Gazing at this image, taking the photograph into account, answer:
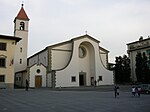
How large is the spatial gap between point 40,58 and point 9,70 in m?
15.2

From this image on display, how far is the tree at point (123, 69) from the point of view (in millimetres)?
52094

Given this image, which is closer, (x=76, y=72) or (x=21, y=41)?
(x=76, y=72)

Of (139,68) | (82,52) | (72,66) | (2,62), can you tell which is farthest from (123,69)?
(2,62)

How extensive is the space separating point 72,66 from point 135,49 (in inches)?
770

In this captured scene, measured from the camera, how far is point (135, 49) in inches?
2137

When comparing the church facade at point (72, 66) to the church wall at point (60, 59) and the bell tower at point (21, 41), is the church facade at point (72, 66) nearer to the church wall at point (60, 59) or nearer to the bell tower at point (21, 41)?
the church wall at point (60, 59)

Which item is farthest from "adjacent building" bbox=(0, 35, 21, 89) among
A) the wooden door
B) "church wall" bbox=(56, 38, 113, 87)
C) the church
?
"church wall" bbox=(56, 38, 113, 87)

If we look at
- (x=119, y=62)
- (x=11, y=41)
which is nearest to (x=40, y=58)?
(x=11, y=41)

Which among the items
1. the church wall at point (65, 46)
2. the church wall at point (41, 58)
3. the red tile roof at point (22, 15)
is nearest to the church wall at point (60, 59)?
the church wall at point (65, 46)

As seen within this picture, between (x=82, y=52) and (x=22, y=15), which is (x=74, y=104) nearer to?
(x=82, y=52)

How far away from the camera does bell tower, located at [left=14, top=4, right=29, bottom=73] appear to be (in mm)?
50406

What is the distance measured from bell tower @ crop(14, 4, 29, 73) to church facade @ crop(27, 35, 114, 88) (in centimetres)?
411

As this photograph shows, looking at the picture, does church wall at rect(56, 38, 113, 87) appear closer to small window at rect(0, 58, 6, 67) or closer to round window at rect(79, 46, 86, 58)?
round window at rect(79, 46, 86, 58)

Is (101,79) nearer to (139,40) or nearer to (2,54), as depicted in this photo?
(139,40)
